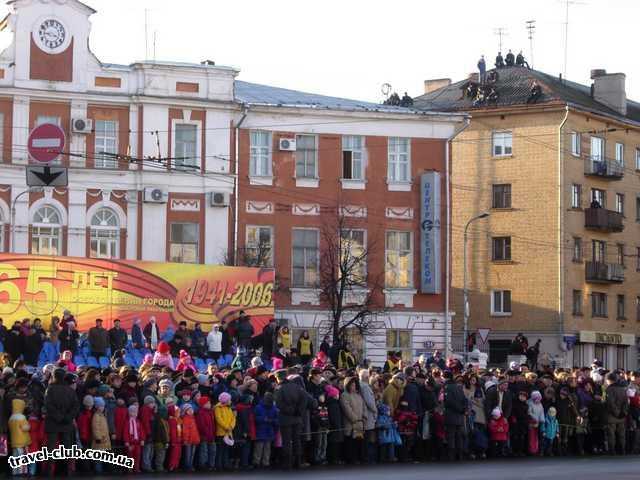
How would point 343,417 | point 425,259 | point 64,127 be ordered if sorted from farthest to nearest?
point 425,259 → point 64,127 → point 343,417

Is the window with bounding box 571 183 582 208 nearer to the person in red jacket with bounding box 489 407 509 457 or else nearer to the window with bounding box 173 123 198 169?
the window with bounding box 173 123 198 169

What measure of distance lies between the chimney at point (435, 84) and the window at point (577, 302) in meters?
14.0

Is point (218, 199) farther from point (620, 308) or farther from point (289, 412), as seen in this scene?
point (620, 308)

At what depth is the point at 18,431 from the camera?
24.1 m

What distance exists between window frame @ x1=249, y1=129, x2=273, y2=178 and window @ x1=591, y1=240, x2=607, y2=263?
79.7 ft

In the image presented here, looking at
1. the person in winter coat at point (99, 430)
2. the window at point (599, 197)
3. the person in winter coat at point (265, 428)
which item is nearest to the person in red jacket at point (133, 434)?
the person in winter coat at point (99, 430)

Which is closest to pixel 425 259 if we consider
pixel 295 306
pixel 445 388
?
pixel 295 306

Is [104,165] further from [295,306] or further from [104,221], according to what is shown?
[295,306]

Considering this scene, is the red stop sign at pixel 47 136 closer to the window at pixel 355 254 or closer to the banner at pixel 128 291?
the banner at pixel 128 291

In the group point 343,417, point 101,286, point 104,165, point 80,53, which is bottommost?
point 343,417

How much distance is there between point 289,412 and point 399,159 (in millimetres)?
30807

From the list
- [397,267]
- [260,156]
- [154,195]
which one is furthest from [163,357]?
[397,267]

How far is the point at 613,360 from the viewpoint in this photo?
7356 cm

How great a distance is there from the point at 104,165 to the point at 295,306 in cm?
855
